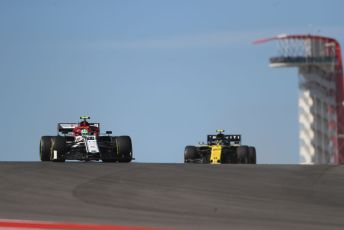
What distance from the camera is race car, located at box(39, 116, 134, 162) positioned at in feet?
103

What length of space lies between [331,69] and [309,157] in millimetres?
13354

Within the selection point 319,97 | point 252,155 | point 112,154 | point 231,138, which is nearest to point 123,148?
point 112,154

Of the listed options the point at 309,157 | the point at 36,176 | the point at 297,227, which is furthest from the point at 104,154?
the point at 309,157

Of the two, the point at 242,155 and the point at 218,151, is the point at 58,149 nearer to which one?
the point at 242,155

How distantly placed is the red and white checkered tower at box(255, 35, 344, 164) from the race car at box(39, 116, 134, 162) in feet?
318

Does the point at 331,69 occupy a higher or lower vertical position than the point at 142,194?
higher

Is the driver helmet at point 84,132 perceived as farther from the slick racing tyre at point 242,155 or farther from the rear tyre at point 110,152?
the slick racing tyre at point 242,155

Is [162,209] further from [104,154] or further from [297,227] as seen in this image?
[104,154]

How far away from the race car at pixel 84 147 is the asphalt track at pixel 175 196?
330 inches

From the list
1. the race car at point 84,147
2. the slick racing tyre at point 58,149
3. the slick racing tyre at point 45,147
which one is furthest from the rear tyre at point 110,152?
the slick racing tyre at point 45,147

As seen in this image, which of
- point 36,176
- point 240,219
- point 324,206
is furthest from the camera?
point 36,176

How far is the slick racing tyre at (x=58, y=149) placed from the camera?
31.3m

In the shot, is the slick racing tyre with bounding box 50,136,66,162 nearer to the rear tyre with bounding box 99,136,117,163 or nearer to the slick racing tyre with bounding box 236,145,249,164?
the rear tyre with bounding box 99,136,117,163

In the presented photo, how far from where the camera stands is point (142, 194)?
1705 cm
